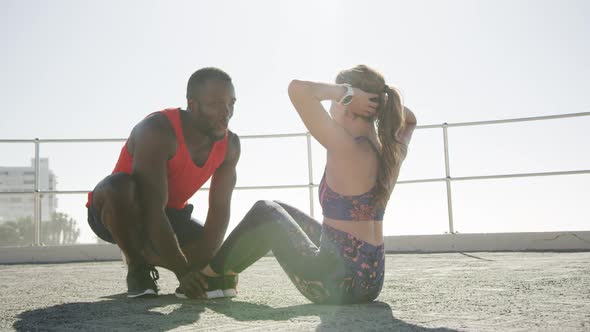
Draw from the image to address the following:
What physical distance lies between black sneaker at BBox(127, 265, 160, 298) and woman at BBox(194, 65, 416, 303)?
747mm

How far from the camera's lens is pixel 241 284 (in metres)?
3.81

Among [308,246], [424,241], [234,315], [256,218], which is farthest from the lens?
[424,241]

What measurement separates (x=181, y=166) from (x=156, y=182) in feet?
0.99

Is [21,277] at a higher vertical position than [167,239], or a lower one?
lower

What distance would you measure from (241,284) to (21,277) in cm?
195

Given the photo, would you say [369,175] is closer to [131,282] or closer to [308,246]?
[308,246]

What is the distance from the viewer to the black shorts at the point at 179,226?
139 inches

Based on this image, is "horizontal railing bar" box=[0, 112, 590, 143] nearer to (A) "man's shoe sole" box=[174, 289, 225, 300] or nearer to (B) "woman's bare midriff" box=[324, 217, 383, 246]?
(A) "man's shoe sole" box=[174, 289, 225, 300]

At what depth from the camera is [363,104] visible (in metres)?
2.62

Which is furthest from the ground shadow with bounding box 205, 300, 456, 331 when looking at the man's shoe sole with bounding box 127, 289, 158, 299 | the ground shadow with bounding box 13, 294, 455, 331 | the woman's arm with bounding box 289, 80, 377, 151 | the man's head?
the man's head

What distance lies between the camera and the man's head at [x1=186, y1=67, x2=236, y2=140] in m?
3.11

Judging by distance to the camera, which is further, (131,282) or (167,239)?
(131,282)

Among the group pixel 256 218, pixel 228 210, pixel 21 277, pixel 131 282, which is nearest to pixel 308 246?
pixel 256 218

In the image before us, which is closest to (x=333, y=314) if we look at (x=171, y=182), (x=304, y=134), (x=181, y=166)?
(x=181, y=166)
